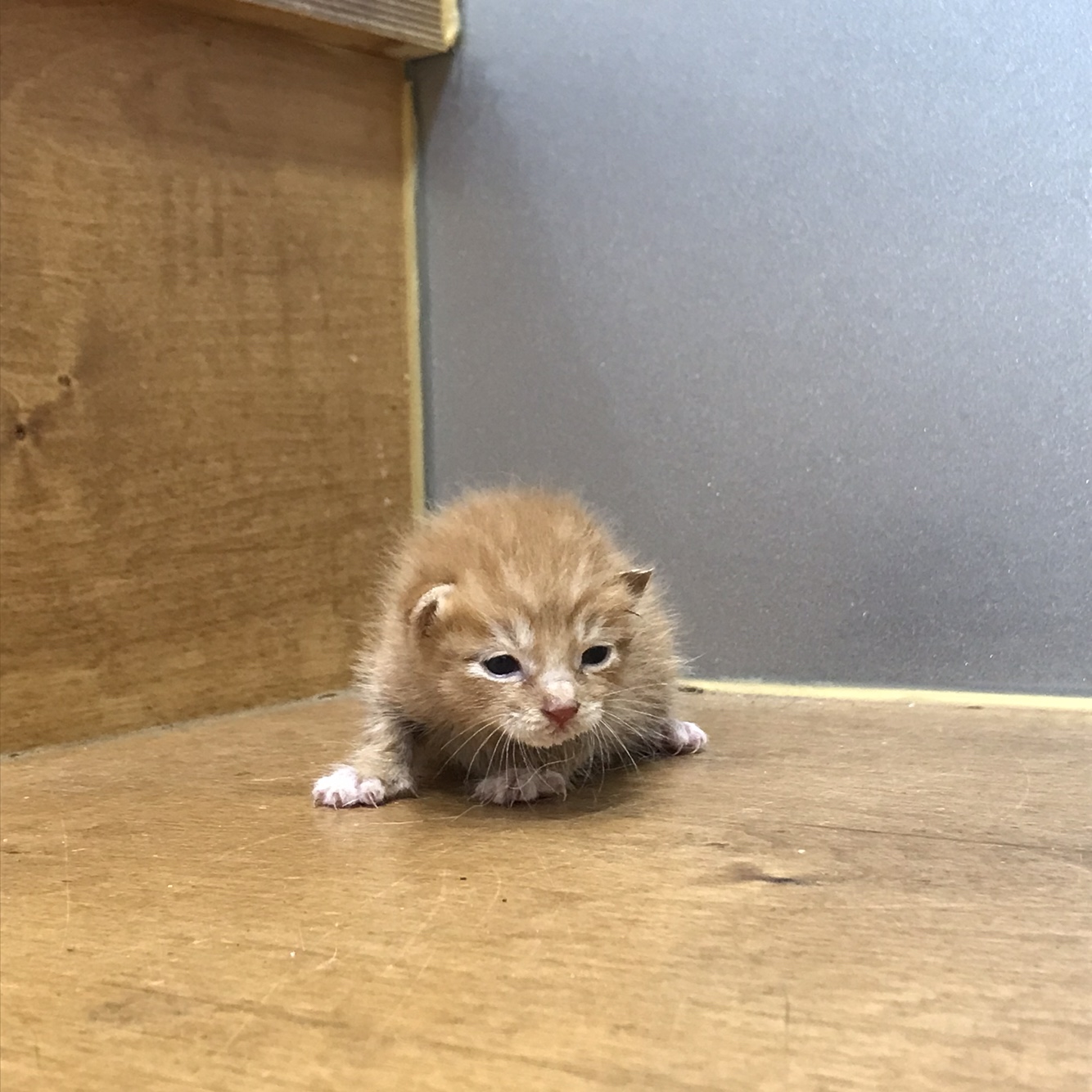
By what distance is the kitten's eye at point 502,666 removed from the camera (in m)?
1.32

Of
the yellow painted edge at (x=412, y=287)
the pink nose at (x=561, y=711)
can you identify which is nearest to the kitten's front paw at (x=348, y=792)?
the pink nose at (x=561, y=711)

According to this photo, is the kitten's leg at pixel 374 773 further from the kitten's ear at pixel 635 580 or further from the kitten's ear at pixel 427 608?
the kitten's ear at pixel 635 580

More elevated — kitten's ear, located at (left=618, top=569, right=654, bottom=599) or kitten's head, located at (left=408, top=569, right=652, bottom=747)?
kitten's ear, located at (left=618, top=569, right=654, bottom=599)

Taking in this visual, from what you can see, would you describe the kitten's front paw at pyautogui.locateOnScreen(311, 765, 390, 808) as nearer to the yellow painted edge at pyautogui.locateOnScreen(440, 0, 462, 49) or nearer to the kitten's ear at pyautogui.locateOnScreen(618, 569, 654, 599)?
the kitten's ear at pyautogui.locateOnScreen(618, 569, 654, 599)

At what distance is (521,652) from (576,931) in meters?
0.43

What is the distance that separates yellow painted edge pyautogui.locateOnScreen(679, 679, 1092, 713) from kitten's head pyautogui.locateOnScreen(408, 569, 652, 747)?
596 millimetres

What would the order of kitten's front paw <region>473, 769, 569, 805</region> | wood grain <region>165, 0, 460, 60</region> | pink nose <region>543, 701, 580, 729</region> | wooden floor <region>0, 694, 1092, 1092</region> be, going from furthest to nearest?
1. wood grain <region>165, 0, 460, 60</region>
2. kitten's front paw <region>473, 769, 569, 805</region>
3. pink nose <region>543, 701, 580, 729</region>
4. wooden floor <region>0, 694, 1092, 1092</region>

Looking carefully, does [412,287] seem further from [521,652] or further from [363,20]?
[521,652]

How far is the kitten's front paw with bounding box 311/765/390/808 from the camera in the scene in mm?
1348

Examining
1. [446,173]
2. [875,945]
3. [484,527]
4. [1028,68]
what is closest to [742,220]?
[1028,68]

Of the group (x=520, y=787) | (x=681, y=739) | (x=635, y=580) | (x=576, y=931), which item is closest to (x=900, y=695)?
(x=681, y=739)

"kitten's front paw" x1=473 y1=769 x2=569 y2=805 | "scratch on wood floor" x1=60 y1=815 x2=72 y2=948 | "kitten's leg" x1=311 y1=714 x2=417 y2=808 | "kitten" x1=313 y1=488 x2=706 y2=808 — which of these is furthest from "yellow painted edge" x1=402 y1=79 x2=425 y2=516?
"scratch on wood floor" x1=60 y1=815 x2=72 y2=948

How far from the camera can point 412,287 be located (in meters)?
2.27

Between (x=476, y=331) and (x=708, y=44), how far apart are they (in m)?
0.70
